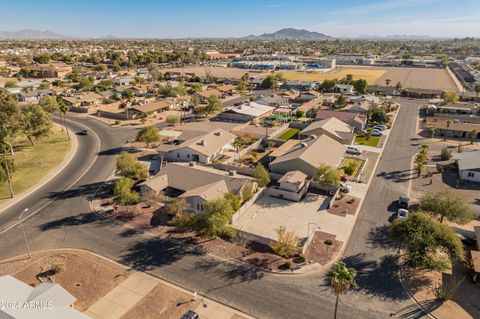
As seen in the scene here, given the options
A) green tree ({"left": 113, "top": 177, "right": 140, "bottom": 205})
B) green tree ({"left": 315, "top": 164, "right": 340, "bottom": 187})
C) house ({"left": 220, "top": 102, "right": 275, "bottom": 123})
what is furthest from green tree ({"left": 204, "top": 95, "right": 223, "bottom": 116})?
green tree ({"left": 113, "top": 177, "right": 140, "bottom": 205})

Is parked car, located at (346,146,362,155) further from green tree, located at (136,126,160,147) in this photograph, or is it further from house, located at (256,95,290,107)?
house, located at (256,95,290,107)

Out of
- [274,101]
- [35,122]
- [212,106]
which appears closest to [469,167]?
[212,106]

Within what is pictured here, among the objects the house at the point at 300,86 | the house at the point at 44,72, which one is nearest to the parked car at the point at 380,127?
the house at the point at 300,86

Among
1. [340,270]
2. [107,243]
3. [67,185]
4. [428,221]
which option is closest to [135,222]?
[107,243]

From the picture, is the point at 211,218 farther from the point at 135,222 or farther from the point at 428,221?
the point at 428,221

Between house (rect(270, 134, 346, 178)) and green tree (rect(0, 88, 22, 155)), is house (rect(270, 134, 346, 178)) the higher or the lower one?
the lower one

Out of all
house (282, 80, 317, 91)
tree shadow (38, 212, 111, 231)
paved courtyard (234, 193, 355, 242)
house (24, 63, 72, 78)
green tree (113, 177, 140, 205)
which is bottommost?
tree shadow (38, 212, 111, 231)
